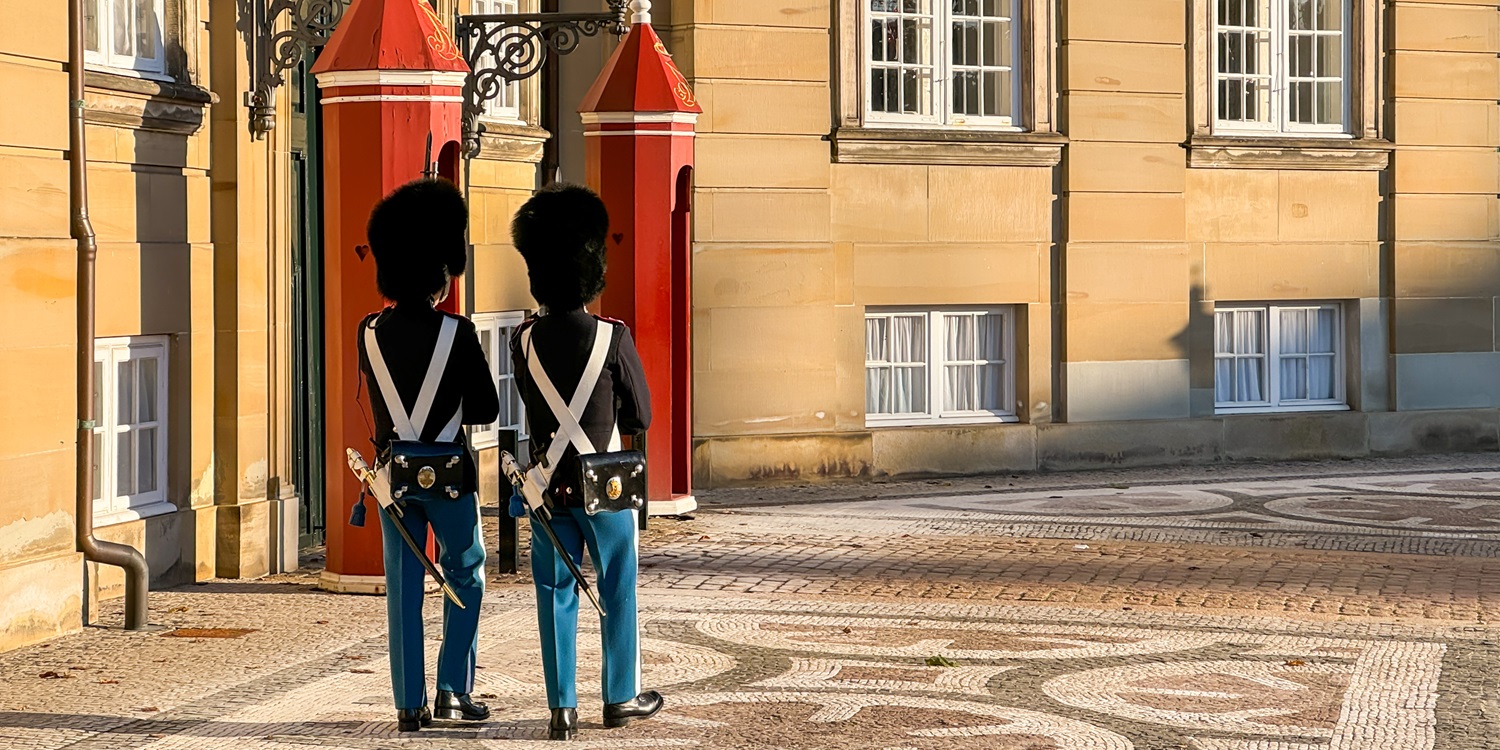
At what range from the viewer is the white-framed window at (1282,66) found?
57.2 feet

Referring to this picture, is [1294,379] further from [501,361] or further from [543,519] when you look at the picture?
[543,519]

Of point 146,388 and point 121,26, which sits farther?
point 146,388

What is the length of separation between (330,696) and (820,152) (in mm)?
9057

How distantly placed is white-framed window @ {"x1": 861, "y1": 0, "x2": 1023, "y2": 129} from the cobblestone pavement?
442 cm

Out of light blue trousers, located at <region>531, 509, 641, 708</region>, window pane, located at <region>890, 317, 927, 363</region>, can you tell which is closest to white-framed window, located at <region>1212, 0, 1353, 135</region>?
window pane, located at <region>890, 317, 927, 363</region>

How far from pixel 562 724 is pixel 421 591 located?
2.20 feet

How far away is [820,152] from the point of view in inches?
626

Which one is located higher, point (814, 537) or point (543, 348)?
point (543, 348)

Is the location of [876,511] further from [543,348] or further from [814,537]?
[543,348]

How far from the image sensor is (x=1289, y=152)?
17.4 meters

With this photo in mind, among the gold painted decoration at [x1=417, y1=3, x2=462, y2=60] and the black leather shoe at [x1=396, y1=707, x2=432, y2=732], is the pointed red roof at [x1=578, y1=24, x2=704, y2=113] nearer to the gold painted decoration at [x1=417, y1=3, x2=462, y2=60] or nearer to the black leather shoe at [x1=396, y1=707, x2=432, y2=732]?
the gold painted decoration at [x1=417, y1=3, x2=462, y2=60]

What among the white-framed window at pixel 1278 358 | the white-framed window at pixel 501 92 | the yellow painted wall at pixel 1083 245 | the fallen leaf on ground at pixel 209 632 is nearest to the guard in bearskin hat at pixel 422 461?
the fallen leaf on ground at pixel 209 632

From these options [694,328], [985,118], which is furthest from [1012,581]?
[985,118]

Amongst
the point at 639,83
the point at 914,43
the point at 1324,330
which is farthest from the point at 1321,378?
the point at 639,83
